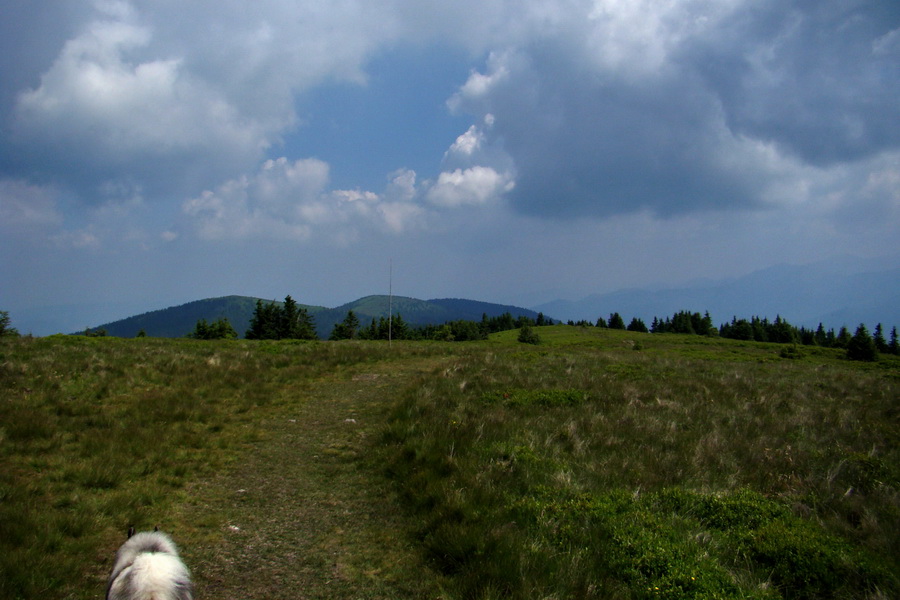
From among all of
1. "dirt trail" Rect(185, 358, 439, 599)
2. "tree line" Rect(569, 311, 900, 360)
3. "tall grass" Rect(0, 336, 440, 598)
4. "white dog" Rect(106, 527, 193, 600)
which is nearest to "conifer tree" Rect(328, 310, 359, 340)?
"tree line" Rect(569, 311, 900, 360)

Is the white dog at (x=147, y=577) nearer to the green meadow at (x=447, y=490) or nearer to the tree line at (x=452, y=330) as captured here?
the green meadow at (x=447, y=490)

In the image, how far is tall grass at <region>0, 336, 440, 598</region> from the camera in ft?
15.0

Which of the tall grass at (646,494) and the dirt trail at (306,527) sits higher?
the tall grass at (646,494)

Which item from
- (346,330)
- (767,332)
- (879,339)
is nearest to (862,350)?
(879,339)

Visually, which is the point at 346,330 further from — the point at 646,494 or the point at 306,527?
the point at 646,494

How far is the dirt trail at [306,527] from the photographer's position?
177 inches

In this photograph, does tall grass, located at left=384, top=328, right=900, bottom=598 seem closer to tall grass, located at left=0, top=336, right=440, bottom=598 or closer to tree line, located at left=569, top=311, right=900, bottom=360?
tall grass, located at left=0, top=336, right=440, bottom=598

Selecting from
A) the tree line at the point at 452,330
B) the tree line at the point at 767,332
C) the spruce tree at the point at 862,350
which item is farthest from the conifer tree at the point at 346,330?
the spruce tree at the point at 862,350

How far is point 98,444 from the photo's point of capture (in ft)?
24.8

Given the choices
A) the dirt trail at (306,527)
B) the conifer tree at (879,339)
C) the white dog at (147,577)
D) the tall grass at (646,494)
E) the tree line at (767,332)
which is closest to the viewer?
the white dog at (147,577)

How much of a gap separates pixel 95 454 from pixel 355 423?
5180 millimetres

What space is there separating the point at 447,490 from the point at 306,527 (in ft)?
6.66

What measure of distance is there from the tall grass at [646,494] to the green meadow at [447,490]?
3 cm

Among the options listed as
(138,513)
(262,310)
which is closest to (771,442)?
(138,513)
